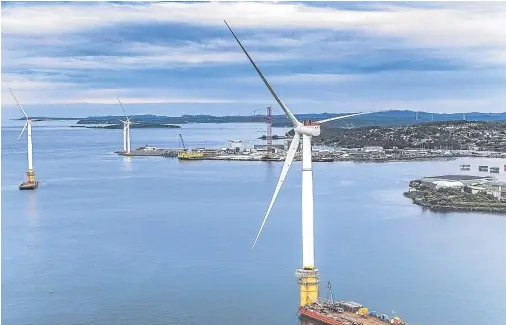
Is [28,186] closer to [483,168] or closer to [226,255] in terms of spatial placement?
[226,255]

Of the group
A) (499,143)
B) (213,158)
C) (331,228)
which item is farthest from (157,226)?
(499,143)

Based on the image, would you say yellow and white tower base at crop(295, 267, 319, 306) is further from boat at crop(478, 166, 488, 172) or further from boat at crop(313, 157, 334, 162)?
boat at crop(313, 157, 334, 162)

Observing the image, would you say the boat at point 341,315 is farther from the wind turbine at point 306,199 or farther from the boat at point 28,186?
the boat at point 28,186

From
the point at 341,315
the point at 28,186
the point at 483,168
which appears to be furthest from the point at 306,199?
the point at 483,168

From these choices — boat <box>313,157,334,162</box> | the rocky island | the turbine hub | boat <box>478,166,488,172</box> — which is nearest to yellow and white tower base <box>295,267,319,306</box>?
the turbine hub

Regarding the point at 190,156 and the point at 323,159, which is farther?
the point at 190,156

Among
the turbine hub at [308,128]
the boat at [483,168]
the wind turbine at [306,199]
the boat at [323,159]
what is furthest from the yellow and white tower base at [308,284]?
the boat at [323,159]

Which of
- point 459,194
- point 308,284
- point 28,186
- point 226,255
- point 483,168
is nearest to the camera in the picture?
point 308,284
